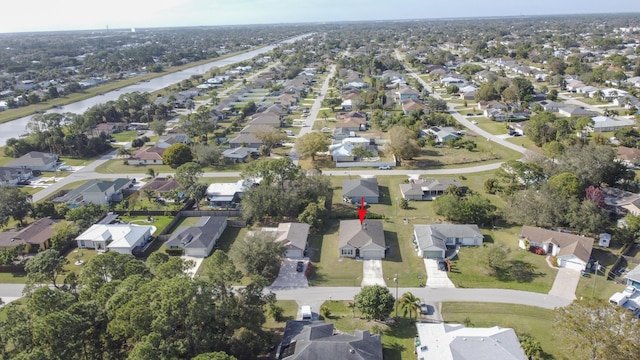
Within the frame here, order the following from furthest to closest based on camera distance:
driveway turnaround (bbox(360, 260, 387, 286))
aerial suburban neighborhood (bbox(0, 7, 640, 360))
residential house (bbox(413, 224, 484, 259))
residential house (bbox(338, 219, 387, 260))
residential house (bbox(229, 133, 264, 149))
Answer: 1. residential house (bbox(229, 133, 264, 149))
2. residential house (bbox(338, 219, 387, 260))
3. residential house (bbox(413, 224, 484, 259))
4. driveway turnaround (bbox(360, 260, 387, 286))
5. aerial suburban neighborhood (bbox(0, 7, 640, 360))

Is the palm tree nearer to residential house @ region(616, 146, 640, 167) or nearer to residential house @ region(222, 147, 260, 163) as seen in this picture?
residential house @ region(222, 147, 260, 163)

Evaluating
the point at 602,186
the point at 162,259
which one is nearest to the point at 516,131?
the point at 602,186

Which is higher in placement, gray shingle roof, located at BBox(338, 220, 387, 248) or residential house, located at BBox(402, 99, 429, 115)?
residential house, located at BBox(402, 99, 429, 115)

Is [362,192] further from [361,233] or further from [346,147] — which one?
[346,147]

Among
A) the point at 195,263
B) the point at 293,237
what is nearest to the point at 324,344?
the point at 293,237

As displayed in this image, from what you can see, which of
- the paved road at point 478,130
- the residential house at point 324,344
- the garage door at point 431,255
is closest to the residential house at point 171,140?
the garage door at point 431,255

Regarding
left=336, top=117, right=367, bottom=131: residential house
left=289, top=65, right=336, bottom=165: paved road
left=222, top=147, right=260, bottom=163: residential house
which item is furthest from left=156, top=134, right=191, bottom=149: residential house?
left=336, top=117, right=367, bottom=131: residential house

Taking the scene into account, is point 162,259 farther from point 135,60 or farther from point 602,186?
point 135,60

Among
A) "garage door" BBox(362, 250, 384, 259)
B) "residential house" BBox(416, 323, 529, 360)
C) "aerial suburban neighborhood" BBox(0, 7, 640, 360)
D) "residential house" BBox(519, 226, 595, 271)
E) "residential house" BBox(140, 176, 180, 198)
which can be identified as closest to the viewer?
"aerial suburban neighborhood" BBox(0, 7, 640, 360)
